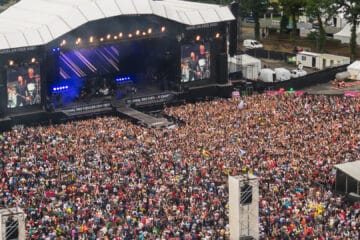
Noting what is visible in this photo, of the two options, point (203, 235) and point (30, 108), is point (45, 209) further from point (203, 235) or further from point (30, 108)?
point (30, 108)

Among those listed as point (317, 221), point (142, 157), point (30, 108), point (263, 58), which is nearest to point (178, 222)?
point (317, 221)

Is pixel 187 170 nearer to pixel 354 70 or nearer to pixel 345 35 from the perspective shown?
pixel 354 70

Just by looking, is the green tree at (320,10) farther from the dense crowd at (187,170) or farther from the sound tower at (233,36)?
the dense crowd at (187,170)

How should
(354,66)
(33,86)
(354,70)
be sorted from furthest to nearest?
(354,66) < (354,70) < (33,86)

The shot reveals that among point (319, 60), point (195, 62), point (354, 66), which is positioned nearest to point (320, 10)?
point (319, 60)

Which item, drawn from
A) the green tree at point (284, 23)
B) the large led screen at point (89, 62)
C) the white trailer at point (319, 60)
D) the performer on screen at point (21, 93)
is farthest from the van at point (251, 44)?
the performer on screen at point (21, 93)
